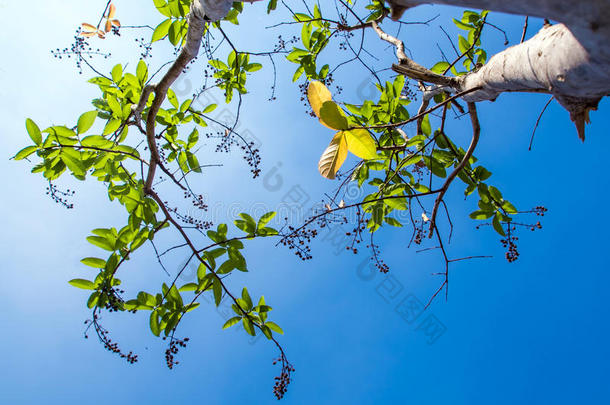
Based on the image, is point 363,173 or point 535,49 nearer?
point 535,49

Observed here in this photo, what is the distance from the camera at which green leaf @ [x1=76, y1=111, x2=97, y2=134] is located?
1.90 metres

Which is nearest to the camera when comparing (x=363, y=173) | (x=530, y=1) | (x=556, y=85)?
(x=530, y=1)

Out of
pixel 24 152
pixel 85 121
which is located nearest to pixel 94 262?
pixel 24 152

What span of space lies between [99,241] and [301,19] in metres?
2.35

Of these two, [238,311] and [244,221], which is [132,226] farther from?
[238,311]

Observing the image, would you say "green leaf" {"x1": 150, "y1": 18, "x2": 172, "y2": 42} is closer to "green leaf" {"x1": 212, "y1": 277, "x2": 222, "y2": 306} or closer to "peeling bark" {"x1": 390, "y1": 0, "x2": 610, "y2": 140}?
"green leaf" {"x1": 212, "y1": 277, "x2": 222, "y2": 306}

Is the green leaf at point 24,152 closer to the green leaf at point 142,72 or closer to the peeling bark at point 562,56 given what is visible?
the green leaf at point 142,72

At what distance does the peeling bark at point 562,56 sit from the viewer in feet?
2.07

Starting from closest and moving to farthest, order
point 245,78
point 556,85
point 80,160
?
point 556,85
point 80,160
point 245,78

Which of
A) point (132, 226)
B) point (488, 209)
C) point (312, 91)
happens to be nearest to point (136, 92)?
point (132, 226)

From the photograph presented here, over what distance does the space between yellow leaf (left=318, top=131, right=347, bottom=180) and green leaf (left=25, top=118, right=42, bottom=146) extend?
1.68m

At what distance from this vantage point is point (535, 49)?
2.91 feet

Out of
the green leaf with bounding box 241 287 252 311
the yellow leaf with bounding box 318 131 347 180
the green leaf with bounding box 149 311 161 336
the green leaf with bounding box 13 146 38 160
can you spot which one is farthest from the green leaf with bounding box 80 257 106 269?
the yellow leaf with bounding box 318 131 347 180

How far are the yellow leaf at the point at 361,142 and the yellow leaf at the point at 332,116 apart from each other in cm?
6
